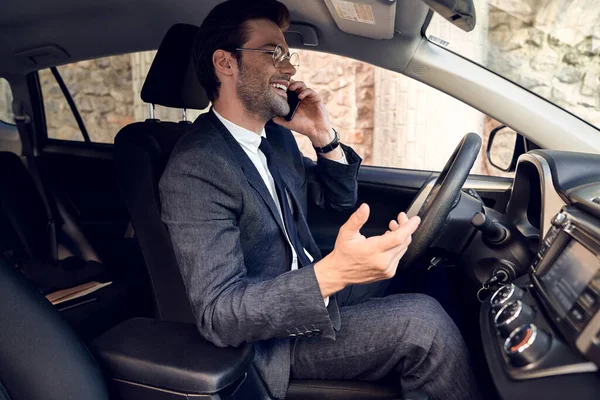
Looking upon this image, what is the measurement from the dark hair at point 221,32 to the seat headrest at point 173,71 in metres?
0.03

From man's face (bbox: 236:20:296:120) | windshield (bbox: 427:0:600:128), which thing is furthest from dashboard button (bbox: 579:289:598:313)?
windshield (bbox: 427:0:600:128)

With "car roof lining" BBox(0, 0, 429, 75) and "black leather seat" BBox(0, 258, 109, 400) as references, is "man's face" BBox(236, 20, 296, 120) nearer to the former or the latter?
"car roof lining" BBox(0, 0, 429, 75)

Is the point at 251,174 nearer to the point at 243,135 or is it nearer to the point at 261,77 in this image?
the point at 243,135

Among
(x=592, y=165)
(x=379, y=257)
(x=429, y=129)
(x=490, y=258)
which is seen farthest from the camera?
(x=429, y=129)

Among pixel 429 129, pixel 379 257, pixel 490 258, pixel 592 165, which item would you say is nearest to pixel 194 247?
pixel 379 257

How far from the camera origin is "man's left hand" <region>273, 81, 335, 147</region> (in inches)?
69.2

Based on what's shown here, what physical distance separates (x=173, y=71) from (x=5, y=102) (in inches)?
53.0

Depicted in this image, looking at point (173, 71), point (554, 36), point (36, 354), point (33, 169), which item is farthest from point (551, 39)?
point (36, 354)

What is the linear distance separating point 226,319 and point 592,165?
0.85 meters

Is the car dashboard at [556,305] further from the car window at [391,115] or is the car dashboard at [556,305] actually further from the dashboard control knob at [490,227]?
the car window at [391,115]

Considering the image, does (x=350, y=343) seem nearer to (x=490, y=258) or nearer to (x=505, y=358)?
(x=505, y=358)

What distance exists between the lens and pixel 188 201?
124 centimetres

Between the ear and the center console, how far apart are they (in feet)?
2.64

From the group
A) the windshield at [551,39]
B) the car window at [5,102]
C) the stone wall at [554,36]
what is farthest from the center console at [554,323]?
the car window at [5,102]
